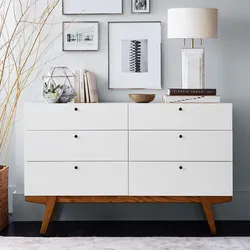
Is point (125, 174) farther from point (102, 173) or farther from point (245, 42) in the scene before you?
point (245, 42)

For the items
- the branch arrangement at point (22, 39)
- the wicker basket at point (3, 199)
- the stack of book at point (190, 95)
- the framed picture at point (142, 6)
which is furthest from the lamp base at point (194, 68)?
the wicker basket at point (3, 199)

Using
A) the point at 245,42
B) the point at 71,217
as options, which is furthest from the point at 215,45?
the point at 71,217

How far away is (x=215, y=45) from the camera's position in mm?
3742

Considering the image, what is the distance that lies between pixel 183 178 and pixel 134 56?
96 centimetres

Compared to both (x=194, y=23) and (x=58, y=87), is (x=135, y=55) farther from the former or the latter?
(x=58, y=87)

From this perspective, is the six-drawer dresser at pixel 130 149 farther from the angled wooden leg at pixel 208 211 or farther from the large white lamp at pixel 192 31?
the large white lamp at pixel 192 31

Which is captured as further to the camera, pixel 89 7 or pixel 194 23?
pixel 89 7

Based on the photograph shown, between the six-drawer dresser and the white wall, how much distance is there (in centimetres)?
46

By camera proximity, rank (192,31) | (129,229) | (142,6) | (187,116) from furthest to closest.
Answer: (142,6) → (129,229) → (192,31) → (187,116)

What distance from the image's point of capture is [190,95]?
340 cm

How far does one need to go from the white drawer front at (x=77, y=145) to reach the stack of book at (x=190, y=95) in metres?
0.38

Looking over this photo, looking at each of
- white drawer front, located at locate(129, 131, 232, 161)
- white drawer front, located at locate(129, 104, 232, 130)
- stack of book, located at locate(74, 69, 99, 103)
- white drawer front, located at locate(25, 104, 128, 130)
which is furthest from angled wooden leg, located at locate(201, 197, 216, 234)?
stack of book, located at locate(74, 69, 99, 103)

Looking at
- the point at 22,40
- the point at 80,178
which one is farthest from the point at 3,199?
the point at 22,40

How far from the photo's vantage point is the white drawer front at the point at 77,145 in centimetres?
334
